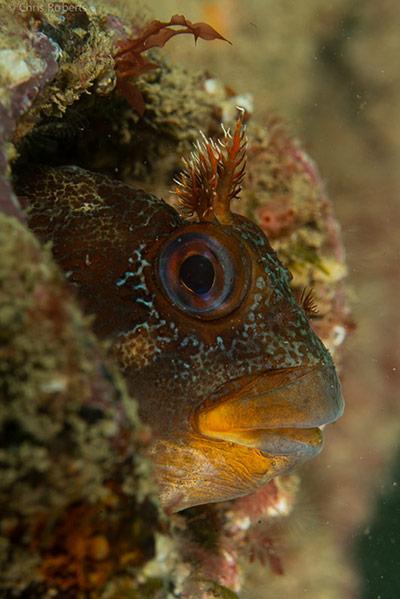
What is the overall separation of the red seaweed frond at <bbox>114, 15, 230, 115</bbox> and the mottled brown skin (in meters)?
1.54

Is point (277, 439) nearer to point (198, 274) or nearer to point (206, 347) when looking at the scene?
point (206, 347)

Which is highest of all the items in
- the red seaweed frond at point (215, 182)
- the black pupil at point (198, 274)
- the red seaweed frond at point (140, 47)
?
the red seaweed frond at point (140, 47)

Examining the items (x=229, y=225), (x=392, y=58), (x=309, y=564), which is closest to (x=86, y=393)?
(x=229, y=225)

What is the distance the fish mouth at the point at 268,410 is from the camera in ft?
8.43

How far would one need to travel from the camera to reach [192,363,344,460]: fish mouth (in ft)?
8.43

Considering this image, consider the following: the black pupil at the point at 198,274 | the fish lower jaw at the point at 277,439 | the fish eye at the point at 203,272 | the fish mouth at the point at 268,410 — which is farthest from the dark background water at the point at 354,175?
the black pupil at the point at 198,274

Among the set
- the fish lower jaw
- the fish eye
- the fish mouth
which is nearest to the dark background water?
the fish lower jaw

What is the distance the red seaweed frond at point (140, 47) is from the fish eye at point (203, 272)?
5.80ft

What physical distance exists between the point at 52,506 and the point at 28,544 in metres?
0.15

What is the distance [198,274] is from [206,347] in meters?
0.44

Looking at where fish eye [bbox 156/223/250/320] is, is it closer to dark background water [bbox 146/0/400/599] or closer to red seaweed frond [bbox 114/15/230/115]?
red seaweed frond [bbox 114/15/230/115]

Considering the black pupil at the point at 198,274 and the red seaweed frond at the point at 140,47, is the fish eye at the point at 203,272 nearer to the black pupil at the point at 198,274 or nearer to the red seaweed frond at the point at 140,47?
the black pupil at the point at 198,274

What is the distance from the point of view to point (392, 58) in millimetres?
7211

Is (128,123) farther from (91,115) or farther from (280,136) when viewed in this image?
(280,136)
